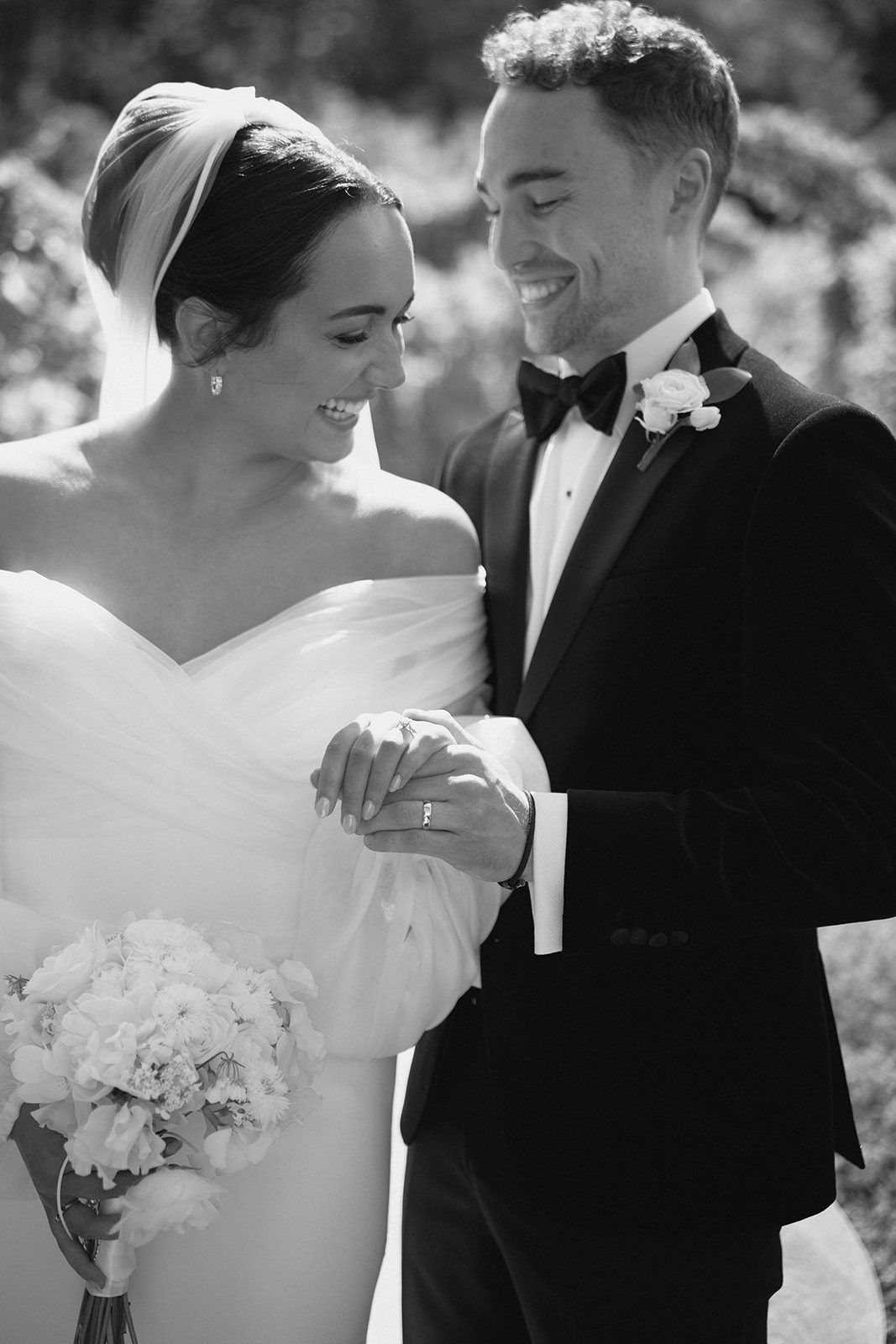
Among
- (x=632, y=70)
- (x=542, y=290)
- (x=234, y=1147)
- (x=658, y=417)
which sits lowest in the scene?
(x=234, y=1147)

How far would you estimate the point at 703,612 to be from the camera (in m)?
2.24

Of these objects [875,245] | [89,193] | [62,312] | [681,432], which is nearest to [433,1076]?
[681,432]

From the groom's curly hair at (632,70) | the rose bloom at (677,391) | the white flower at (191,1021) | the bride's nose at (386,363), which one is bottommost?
the white flower at (191,1021)

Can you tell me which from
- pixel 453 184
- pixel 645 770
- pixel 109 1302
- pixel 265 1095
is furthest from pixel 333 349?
pixel 453 184

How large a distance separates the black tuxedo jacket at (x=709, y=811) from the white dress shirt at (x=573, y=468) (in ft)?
0.38

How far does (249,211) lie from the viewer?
232cm

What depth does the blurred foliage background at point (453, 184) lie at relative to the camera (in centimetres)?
523

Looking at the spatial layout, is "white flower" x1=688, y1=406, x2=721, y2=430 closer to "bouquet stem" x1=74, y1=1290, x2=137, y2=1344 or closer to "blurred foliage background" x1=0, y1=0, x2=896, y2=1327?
"blurred foliage background" x1=0, y1=0, x2=896, y2=1327

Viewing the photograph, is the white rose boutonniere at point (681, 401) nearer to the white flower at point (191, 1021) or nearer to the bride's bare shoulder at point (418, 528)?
the bride's bare shoulder at point (418, 528)

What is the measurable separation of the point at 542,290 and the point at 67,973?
1.59m

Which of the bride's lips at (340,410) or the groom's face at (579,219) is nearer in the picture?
the bride's lips at (340,410)

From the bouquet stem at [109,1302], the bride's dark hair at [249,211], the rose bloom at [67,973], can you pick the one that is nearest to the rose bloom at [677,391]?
the bride's dark hair at [249,211]

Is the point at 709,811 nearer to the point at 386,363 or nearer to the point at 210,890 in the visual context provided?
the point at 210,890

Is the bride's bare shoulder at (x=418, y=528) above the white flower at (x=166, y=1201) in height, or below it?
above
